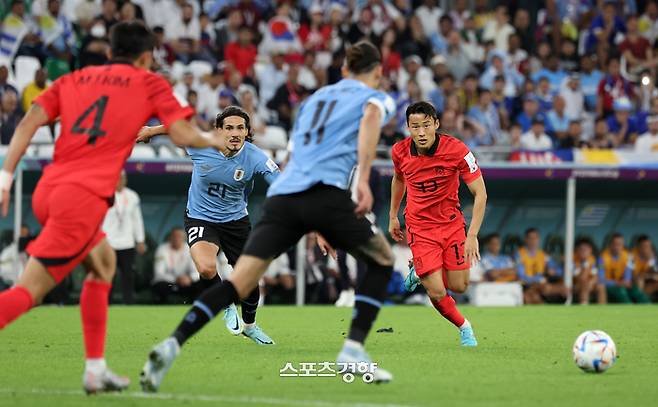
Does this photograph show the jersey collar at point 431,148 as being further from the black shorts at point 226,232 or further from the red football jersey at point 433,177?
the black shorts at point 226,232

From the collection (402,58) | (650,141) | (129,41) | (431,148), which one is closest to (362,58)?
(129,41)

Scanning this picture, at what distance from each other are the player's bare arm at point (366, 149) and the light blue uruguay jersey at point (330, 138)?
0.07 meters

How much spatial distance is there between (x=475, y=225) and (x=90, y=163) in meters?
4.61

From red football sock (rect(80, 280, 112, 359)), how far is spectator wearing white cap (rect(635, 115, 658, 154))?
15938mm

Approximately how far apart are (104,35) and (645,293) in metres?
10.5

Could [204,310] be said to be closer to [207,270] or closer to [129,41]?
[129,41]

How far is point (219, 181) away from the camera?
38.9 feet

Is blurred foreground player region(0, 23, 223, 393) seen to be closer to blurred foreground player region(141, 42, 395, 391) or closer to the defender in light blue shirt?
blurred foreground player region(141, 42, 395, 391)

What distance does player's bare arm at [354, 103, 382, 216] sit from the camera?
25.2 ft

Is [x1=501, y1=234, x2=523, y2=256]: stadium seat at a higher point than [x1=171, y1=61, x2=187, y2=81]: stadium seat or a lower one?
lower

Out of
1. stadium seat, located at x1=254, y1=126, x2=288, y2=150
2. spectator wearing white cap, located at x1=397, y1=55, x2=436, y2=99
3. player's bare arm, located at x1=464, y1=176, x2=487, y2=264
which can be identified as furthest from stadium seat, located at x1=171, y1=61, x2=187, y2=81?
player's bare arm, located at x1=464, y1=176, x2=487, y2=264

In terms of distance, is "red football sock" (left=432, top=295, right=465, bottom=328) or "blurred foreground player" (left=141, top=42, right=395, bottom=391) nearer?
"blurred foreground player" (left=141, top=42, right=395, bottom=391)

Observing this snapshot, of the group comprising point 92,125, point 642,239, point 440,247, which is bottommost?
point 642,239

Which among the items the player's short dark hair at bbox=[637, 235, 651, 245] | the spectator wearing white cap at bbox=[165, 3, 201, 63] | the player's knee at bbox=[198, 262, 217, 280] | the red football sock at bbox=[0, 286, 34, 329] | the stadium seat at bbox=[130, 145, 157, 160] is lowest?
the player's short dark hair at bbox=[637, 235, 651, 245]
